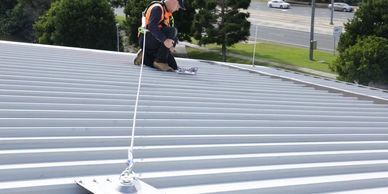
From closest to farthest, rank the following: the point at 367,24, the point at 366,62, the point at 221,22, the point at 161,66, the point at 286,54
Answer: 1. the point at 161,66
2. the point at 366,62
3. the point at 367,24
4. the point at 221,22
5. the point at 286,54

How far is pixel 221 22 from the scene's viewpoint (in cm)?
2873

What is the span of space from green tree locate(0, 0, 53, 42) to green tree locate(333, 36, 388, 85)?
20.0 m

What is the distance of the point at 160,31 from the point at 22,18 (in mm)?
28963

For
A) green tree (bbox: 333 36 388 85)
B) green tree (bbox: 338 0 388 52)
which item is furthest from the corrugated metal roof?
green tree (bbox: 338 0 388 52)

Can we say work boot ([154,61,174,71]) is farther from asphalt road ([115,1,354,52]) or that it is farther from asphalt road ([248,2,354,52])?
asphalt road ([115,1,354,52])

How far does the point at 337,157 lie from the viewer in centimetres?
404

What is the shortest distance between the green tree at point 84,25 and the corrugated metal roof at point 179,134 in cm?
1884

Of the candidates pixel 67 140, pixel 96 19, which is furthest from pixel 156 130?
pixel 96 19

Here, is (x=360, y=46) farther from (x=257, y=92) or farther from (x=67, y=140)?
(x=67, y=140)

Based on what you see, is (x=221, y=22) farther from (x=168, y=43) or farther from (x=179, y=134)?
(x=179, y=134)

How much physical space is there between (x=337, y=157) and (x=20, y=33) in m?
33.2

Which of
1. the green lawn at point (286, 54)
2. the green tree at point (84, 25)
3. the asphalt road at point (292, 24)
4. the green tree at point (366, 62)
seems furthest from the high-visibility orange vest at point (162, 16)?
the asphalt road at point (292, 24)

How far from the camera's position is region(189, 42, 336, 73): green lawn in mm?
28203

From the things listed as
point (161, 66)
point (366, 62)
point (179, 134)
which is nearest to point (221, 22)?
point (366, 62)
